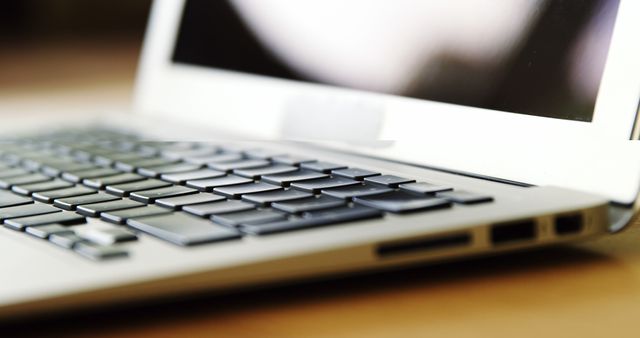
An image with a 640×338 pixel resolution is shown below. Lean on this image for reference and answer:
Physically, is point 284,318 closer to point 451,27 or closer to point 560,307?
point 560,307

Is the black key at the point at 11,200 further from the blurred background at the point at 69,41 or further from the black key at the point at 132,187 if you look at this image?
the blurred background at the point at 69,41

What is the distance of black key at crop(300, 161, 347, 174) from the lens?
537 millimetres

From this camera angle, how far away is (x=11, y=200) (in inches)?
20.3

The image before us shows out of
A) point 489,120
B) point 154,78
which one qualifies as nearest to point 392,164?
point 489,120

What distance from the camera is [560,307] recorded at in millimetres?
395

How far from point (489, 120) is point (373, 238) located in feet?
0.57

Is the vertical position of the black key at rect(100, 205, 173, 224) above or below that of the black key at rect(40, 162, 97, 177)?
above

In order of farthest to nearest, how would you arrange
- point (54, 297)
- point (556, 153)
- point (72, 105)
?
1. point (72, 105)
2. point (556, 153)
3. point (54, 297)

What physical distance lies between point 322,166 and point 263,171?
4cm

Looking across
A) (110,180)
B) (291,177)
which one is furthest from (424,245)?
(110,180)

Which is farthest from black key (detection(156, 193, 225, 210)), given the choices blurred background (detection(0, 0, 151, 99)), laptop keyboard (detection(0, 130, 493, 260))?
blurred background (detection(0, 0, 151, 99))

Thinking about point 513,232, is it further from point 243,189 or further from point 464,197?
point 243,189

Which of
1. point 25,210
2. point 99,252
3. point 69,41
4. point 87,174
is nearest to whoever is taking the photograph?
point 99,252

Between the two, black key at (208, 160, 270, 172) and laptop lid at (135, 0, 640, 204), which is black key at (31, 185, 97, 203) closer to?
black key at (208, 160, 270, 172)
